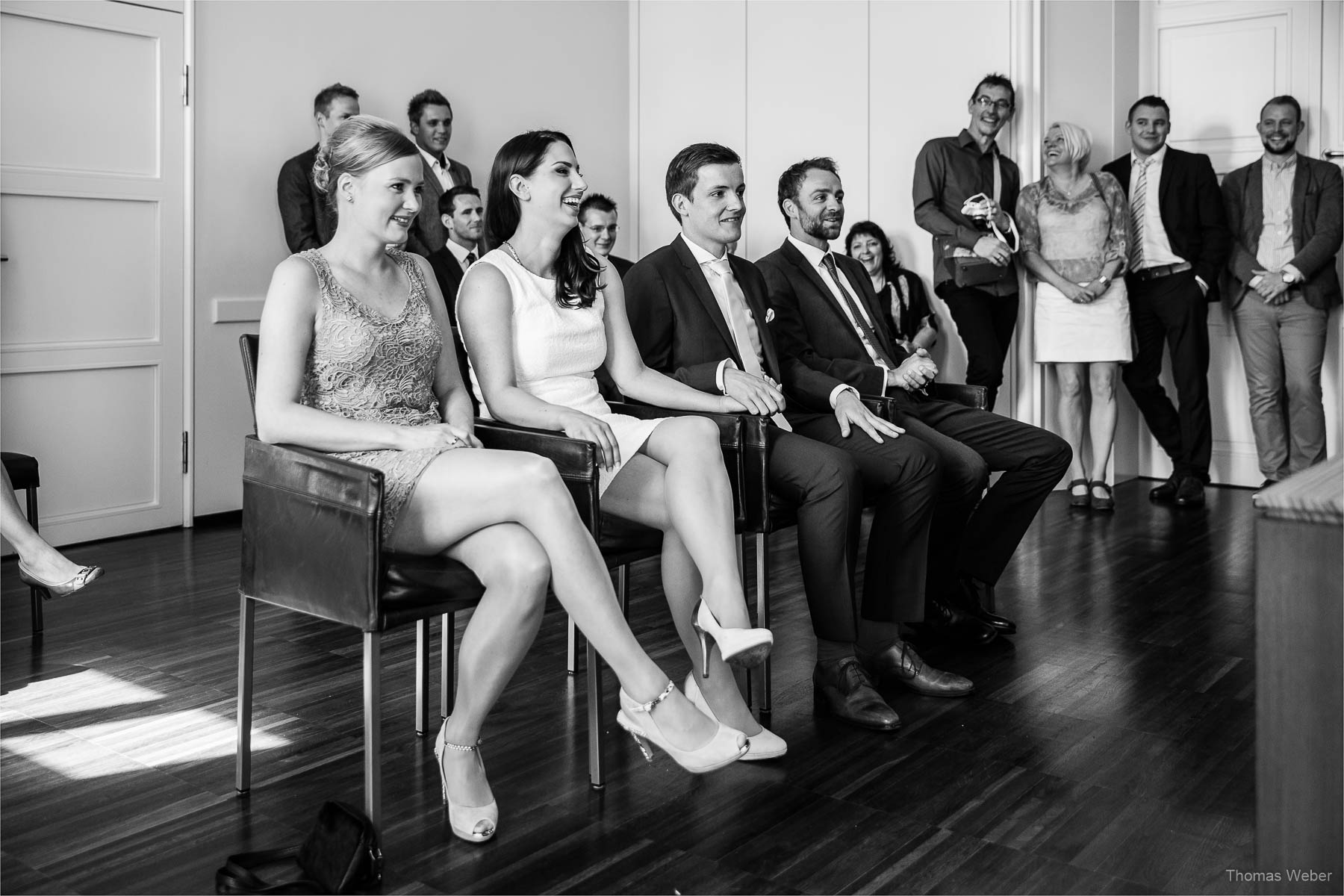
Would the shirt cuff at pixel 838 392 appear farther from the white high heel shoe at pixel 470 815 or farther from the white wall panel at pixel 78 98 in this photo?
the white wall panel at pixel 78 98

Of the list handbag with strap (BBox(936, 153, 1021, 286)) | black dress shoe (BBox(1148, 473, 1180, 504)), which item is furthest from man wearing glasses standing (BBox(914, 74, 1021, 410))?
black dress shoe (BBox(1148, 473, 1180, 504))

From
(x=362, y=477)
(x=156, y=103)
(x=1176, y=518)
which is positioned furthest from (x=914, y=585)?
(x=156, y=103)

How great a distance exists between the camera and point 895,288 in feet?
20.3

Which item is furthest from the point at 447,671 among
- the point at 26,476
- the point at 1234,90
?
the point at 1234,90

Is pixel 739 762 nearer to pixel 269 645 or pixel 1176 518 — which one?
pixel 269 645

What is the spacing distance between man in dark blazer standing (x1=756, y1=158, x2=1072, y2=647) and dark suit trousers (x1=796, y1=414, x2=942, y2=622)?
36 cm

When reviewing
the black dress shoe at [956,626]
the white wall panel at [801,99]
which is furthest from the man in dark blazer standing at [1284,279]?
the black dress shoe at [956,626]

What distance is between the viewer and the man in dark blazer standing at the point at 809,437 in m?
2.99

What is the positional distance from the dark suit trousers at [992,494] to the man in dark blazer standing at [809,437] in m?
0.38

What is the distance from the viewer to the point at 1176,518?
5535mm

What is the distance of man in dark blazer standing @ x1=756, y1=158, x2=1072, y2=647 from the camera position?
3.58m

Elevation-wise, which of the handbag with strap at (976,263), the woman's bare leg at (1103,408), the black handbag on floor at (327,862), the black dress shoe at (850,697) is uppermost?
the handbag with strap at (976,263)

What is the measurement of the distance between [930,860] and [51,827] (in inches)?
61.7

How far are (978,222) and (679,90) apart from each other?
2.07m
